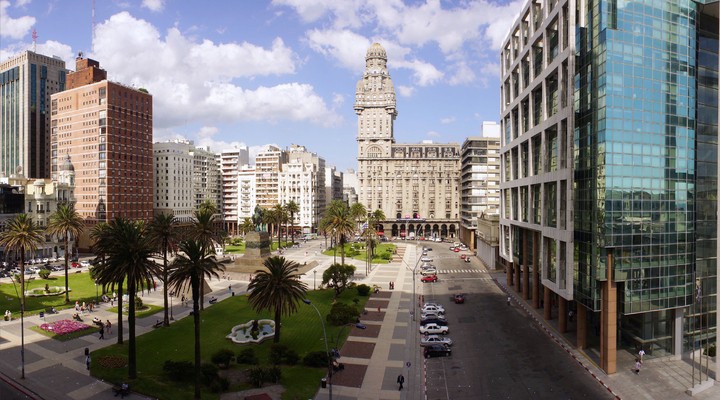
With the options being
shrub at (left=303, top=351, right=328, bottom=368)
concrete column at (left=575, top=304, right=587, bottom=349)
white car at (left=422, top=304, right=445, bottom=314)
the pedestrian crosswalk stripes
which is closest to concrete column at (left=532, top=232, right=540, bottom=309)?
white car at (left=422, top=304, right=445, bottom=314)

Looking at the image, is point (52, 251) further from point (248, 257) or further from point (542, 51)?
point (542, 51)

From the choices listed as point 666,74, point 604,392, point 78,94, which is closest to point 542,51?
point 666,74

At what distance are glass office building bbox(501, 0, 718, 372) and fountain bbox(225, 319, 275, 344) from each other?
35.3 m

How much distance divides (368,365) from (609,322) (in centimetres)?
2437

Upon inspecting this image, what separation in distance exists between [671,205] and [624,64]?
1530cm

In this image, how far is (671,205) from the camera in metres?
47.9

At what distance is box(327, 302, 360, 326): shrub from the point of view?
6281 cm

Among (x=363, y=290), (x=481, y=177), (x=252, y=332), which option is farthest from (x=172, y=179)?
(x=252, y=332)

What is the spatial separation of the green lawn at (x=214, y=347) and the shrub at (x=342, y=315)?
47.1 inches

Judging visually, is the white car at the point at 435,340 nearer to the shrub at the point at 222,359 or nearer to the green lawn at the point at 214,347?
the green lawn at the point at 214,347

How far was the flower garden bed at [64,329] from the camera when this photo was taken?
57.4 metres

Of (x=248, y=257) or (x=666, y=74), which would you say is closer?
(x=666, y=74)

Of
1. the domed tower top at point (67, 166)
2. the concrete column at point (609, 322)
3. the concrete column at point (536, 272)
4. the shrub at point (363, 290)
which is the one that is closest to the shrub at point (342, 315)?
the shrub at point (363, 290)

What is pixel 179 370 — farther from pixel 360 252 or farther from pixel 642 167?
pixel 360 252
